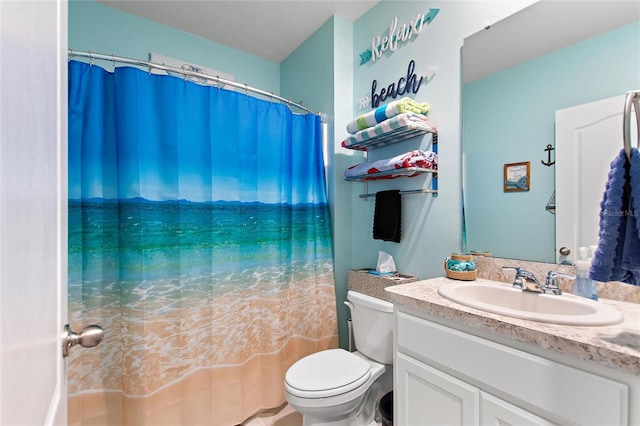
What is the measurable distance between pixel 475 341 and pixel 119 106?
177cm

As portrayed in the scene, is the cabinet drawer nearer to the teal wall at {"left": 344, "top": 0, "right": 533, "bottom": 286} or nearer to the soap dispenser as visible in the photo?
the soap dispenser

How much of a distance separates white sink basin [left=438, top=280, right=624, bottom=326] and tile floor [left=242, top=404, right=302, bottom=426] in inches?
49.6

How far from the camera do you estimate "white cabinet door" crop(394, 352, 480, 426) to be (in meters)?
0.95

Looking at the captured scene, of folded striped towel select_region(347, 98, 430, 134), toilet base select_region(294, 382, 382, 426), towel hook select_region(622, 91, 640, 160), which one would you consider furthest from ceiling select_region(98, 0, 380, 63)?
toilet base select_region(294, 382, 382, 426)

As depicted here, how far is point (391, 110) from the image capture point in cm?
155

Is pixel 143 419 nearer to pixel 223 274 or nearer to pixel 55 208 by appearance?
pixel 223 274

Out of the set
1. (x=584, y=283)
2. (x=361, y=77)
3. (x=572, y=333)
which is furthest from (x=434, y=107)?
(x=572, y=333)

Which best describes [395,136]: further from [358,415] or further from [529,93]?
[358,415]

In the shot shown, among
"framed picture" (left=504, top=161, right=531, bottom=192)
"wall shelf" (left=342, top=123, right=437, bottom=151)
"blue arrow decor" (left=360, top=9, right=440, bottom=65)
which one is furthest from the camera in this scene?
"blue arrow decor" (left=360, top=9, right=440, bottom=65)

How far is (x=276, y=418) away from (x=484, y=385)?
1.34 meters

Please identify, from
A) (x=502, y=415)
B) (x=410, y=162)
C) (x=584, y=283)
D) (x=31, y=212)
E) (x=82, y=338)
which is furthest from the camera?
(x=410, y=162)

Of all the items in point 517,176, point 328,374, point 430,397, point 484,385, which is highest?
point 517,176

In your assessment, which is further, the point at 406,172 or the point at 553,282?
the point at 406,172

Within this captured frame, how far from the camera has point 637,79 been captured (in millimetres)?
999
